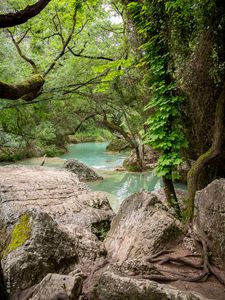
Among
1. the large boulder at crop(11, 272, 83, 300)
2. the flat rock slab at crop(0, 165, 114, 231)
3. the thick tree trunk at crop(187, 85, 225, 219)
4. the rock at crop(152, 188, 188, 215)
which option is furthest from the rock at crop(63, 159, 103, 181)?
the large boulder at crop(11, 272, 83, 300)

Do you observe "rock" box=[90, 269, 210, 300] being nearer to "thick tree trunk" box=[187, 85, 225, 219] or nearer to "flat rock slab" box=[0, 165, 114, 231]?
"flat rock slab" box=[0, 165, 114, 231]

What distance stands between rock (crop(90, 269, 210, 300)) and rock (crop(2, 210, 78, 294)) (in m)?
0.94

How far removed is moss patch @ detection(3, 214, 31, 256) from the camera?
3496 mm

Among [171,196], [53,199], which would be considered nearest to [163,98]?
[171,196]

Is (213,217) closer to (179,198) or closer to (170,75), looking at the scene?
(170,75)

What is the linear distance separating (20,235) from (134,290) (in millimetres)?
1843

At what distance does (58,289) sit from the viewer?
258 centimetres

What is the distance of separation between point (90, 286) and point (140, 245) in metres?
1.00

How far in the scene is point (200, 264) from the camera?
3.62 m

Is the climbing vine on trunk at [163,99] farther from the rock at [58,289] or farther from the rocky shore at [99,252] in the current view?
the rock at [58,289]

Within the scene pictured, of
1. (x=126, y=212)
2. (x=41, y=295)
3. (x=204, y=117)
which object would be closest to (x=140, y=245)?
(x=126, y=212)

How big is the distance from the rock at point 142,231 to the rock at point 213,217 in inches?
15.9

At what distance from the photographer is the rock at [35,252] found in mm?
3170

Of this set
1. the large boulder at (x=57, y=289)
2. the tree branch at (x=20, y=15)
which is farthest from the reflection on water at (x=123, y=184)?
the tree branch at (x=20, y=15)
